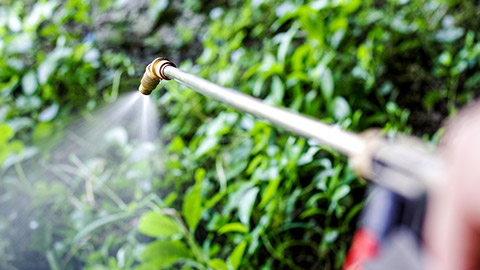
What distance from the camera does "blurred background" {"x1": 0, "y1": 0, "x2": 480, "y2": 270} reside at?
0.86m

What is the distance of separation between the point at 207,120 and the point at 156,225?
439 millimetres

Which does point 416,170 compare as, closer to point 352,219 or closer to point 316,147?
point 316,147

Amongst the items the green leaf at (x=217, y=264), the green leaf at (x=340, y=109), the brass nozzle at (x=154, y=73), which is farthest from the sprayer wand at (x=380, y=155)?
the green leaf at (x=340, y=109)

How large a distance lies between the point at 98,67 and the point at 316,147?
833 mm

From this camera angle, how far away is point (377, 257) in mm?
274

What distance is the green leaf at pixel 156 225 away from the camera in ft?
2.37

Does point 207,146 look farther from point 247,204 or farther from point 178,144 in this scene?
point 247,204

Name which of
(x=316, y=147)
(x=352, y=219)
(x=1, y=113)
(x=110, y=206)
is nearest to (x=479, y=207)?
(x=316, y=147)

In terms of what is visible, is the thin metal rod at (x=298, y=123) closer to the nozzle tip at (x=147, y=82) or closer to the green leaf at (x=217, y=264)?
the nozzle tip at (x=147, y=82)

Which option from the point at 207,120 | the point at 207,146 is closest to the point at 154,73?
the point at 207,146

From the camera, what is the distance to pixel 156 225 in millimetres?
738

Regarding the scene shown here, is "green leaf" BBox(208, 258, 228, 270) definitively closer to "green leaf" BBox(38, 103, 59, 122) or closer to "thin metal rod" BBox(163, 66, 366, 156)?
"thin metal rod" BBox(163, 66, 366, 156)

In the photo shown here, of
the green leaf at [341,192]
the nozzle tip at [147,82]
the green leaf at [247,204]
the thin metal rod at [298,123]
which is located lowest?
the green leaf at [341,192]

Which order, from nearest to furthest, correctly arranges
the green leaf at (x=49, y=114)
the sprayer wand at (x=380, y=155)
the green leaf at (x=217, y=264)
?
the sprayer wand at (x=380, y=155), the green leaf at (x=217, y=264), the green leaf at (x=49, y=114)
